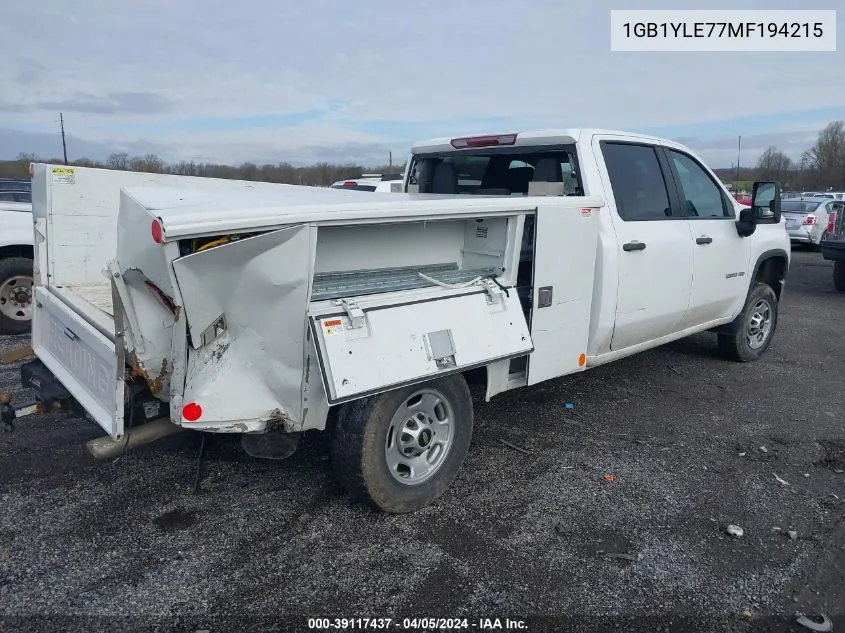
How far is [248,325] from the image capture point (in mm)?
2969

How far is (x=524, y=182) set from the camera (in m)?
5.11

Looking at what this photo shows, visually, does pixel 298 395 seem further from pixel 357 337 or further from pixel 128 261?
pixel 128 261

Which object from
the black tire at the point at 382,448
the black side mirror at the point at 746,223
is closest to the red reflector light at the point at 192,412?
the black tire at the point at 382,448

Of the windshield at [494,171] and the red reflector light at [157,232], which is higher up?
the windshield at [494,171]

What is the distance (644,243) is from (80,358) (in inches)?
144

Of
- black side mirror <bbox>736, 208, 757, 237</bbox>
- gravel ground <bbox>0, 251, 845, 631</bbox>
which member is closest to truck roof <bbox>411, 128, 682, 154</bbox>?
black side mirror <bbox>736, 208, 757, 237</bbox>

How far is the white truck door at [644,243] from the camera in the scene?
14.8ft

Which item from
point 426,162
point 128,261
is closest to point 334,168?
point 426,162

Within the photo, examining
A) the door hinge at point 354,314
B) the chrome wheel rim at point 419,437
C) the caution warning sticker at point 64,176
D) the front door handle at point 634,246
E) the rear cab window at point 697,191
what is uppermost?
the rear cab window at point 697,191

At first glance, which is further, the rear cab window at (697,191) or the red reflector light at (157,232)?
the rear cab window at (697,191)

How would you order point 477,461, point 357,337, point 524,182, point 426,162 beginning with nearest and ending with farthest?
point 357,337, point 477,461, point 524,182, point 426,162

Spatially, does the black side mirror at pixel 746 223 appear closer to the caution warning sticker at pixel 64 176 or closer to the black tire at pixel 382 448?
the black tire at pixel 382 448

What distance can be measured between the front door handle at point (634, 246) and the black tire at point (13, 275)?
228 inches

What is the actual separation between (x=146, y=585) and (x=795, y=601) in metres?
2.86
